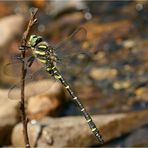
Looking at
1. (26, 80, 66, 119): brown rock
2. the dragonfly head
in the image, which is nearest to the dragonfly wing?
the dragonfly head

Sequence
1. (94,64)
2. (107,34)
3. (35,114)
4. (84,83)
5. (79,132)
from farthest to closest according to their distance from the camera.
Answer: (107,34), (94,64), (84,83), (35,114), (79,132)

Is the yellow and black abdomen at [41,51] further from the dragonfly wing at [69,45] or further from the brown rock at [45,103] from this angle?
the brown rock at [45,103]

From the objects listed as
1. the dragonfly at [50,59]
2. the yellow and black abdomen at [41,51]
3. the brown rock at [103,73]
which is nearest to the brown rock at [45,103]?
the brown rock at [103,73]

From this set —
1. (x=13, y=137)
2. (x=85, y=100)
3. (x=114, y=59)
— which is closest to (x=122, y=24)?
(x=114, y=59)

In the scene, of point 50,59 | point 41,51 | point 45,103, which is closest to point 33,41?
point 41,51

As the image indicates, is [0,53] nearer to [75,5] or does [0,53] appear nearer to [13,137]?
[75,5]

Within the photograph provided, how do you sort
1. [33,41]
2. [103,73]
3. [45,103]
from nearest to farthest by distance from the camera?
[33,41] → [45,103] → [103,73]

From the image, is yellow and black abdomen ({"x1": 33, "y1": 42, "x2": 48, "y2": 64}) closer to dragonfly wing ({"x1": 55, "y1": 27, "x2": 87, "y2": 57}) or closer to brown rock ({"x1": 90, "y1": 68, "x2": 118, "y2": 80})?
dragonfly wing ({"x1": 55, "y1": 27, "x2": 87, "y2": 57})

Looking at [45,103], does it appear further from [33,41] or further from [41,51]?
[33,41]
